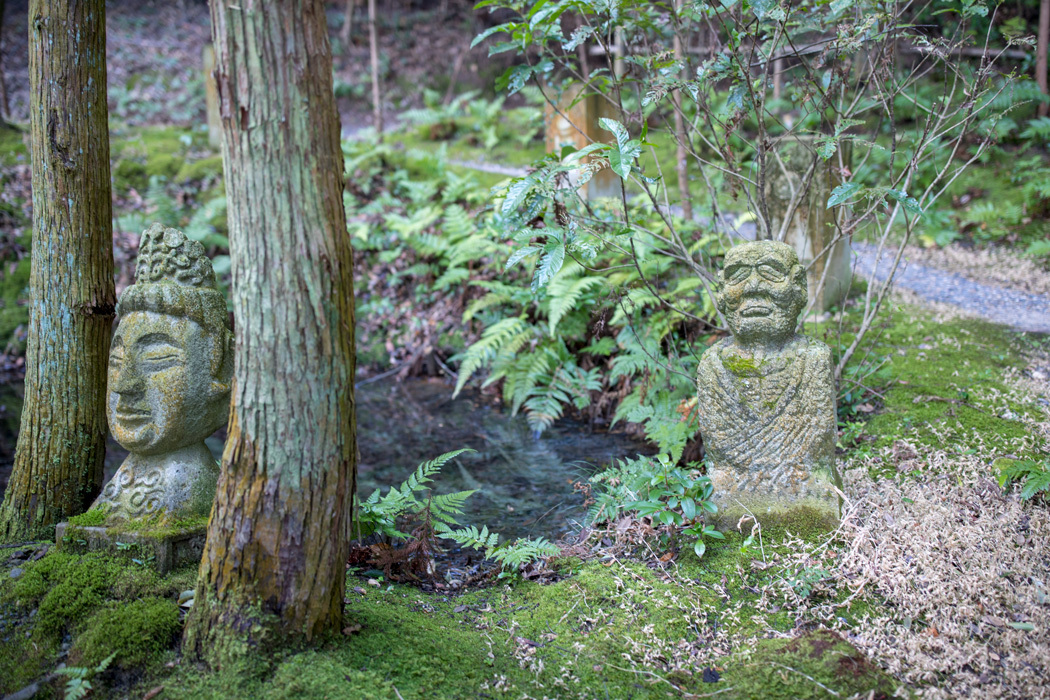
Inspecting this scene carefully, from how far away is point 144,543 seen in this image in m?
3.50

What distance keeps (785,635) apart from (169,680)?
268 cm

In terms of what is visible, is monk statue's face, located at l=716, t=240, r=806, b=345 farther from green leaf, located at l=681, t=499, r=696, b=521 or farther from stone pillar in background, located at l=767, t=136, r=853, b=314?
stone pillar in background, located at l=767, t=136, r=853, b=314

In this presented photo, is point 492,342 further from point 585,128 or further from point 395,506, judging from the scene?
point 585,128

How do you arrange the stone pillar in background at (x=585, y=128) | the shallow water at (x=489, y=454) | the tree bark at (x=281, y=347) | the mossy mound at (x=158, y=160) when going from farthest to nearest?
the mossy mound at (x=158, y=160) → the stone pillar in background at (x=585, y=128) → the shallow water at (x=489, y=454) → the tree bark at (x=281, y=347)

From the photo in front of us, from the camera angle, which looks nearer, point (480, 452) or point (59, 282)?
point (59, 282)

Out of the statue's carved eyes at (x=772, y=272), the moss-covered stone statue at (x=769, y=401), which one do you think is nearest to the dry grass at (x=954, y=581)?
the moss-covered stone statue at (x=769, y=401)

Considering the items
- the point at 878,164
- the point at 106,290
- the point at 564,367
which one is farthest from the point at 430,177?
the point at 106,290

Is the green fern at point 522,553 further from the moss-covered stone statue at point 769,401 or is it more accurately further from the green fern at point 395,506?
the moss-covered stone statue at point 769,401

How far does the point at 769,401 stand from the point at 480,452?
3.26 meters

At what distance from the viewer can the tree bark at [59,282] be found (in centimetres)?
385

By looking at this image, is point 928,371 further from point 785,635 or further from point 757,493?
point 785,635

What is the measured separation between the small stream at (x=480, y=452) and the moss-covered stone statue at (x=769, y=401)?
1.32 m

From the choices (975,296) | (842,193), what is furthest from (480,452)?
(975,296)

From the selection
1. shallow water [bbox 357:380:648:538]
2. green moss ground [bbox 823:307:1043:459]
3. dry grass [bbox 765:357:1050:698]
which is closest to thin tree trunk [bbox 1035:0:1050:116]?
green moss ground [bbox 823:307:1043:459]
